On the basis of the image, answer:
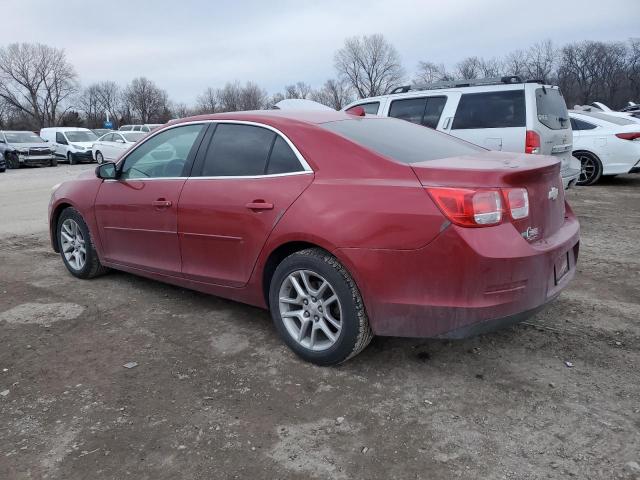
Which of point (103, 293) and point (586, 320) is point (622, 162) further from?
point (103, 293)

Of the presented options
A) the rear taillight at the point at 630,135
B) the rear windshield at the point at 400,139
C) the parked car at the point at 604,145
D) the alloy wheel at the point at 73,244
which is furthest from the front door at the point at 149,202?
the rear taillight at the point at 630,135

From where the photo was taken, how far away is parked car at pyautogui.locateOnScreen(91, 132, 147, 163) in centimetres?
2302

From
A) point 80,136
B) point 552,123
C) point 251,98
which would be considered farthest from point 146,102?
point 552,123

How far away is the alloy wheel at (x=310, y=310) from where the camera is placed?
Result: 3221 mm

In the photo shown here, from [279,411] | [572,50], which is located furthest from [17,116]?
[279,411]

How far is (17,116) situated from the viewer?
83125 millimetres

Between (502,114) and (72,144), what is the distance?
76.7 feet

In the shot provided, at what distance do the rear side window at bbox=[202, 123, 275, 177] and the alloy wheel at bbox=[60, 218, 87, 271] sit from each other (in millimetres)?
1957

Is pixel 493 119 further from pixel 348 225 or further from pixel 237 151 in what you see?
pixel 348 225

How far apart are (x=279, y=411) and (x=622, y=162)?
10.7 metres

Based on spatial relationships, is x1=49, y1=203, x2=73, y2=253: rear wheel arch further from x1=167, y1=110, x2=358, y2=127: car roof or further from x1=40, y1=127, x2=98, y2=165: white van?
x1=40, y1=127, x2=98, y2=165: white van

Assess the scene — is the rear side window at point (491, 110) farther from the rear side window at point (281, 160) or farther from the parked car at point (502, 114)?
the rear side window at point (281, 160)

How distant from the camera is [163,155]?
4.34 meters

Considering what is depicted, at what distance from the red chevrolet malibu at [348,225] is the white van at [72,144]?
918 inches
